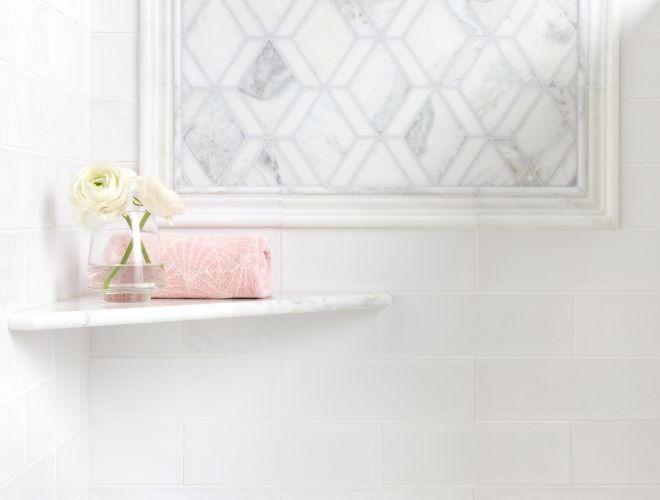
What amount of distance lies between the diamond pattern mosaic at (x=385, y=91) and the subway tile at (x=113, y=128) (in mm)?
81

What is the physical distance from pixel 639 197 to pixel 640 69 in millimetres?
207

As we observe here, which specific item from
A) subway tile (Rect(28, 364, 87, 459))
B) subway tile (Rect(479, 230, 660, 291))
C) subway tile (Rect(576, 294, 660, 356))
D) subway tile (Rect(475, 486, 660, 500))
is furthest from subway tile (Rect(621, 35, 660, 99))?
subway tile (Rect(28, 364, 87, 459))

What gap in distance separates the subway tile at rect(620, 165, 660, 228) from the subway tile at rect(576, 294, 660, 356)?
122 millimetres

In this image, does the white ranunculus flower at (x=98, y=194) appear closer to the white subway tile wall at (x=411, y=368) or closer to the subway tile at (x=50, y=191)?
the subway tile at (x=50, y=191)

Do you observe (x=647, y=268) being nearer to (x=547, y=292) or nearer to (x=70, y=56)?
(x=547, y=292)

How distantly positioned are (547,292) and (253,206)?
498 millimetres

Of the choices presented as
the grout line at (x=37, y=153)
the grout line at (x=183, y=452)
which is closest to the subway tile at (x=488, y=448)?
the grout line at (x=183, y=452)

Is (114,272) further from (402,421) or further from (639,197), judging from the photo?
(639,197)

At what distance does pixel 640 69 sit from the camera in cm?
133

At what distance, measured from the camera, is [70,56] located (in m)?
1.24

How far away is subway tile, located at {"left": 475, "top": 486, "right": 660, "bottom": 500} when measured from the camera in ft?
4.42

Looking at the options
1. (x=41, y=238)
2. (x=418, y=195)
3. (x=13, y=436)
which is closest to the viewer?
(x=13, y=436)

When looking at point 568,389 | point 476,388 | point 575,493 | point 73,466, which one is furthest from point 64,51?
point 575,493

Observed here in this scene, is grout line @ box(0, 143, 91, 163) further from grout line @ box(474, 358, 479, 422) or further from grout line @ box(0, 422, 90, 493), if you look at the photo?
grout line @ box(474, 358, 479, 422)
